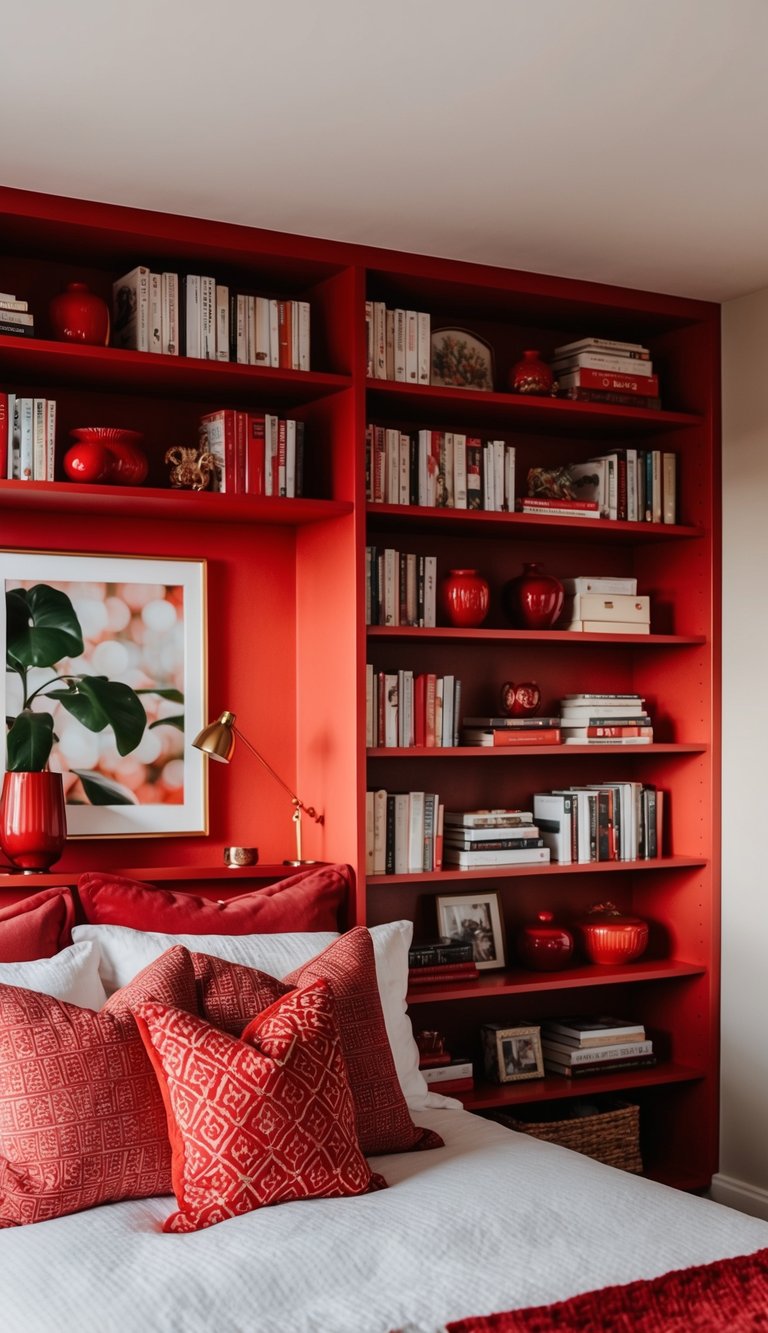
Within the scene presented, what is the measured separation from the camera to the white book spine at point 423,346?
3.57 metres

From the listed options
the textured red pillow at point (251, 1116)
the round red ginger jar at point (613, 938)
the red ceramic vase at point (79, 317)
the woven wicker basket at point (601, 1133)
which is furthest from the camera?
the round red ginger jar at point (613, 938)

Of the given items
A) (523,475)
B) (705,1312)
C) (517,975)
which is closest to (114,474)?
(523,475)

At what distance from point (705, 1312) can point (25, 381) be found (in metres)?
2.55

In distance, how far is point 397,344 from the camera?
11.6 feet

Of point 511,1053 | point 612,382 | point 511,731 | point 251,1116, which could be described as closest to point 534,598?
point 511,731

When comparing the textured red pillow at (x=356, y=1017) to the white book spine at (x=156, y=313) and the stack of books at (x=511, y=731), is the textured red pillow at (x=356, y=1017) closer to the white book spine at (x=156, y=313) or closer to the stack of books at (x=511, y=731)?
the stack of books at (x=511, y=731)

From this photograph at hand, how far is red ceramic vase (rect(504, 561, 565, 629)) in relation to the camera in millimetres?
3803

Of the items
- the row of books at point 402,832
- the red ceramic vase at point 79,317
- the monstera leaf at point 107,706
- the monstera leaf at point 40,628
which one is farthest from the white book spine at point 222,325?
the row of books at point 402,832

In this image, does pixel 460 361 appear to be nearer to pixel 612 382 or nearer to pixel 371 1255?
pixel 612 382

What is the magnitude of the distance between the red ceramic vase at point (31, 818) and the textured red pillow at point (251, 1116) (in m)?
0.74

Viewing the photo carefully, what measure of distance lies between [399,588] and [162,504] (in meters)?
0.69

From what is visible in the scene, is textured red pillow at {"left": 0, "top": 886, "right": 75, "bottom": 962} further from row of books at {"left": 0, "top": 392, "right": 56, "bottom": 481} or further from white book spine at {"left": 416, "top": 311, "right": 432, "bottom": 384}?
white book spine at {"left": 416, "top": 311, "right": 432, "bottom": 384}

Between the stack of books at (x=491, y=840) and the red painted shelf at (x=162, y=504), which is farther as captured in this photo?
the stack of books at (x=491, y=840)

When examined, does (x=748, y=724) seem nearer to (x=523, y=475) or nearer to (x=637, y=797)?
(x=637, y=797)
